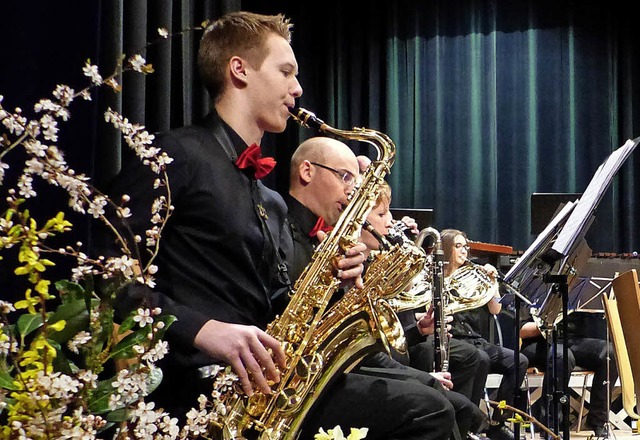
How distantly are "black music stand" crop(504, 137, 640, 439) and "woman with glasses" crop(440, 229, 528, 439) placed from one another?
1.94 meters

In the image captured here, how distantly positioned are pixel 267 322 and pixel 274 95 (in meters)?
0.72

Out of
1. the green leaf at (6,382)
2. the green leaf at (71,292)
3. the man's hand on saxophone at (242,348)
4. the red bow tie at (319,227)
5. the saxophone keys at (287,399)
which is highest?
the green leaf at (71,292)

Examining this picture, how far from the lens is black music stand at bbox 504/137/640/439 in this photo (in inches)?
133

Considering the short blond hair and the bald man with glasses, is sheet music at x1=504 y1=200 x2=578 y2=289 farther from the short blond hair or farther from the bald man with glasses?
the short blond hair

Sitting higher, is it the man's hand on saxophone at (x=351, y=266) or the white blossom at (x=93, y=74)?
the white blossom at (x=93, y=74)

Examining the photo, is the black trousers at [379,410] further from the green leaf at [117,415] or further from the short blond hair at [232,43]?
the green leaf at [117,415]

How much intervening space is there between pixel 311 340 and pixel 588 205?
4.65 ft

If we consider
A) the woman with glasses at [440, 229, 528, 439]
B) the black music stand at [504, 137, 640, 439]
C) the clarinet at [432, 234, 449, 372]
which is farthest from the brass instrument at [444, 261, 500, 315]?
the black music stand at [504, 137, 640, 439]

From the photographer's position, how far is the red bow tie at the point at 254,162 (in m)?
2.59

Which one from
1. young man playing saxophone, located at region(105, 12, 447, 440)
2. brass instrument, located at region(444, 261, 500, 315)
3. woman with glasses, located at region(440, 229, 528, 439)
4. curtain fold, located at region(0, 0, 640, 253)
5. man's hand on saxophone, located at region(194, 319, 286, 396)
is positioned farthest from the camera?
curtain fold, located at region(0, 0, 640, 253)

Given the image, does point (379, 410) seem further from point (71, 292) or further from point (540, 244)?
point (71, 292)

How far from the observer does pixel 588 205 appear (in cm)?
340

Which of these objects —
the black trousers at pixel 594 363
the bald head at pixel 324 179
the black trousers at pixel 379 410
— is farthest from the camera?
the black trousers at pixel 594 363

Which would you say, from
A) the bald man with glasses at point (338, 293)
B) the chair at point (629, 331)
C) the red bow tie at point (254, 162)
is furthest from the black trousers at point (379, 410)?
the chair at point (629, 331)
